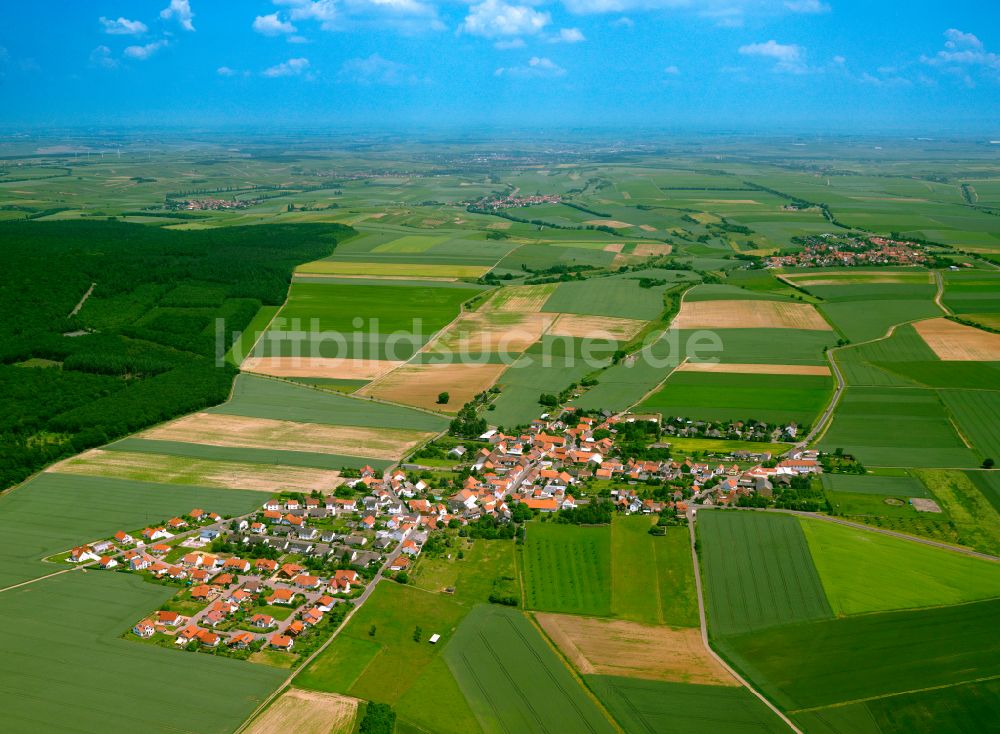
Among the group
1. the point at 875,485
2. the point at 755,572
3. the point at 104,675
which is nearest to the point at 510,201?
the point at 875,485

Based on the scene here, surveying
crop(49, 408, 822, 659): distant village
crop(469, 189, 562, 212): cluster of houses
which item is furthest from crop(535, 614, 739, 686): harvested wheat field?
crop(469, 189, 562, 212): cluster of houses

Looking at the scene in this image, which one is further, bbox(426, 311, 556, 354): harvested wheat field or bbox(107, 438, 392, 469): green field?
bbox(426, 311, 556, 354): harvested wheat field

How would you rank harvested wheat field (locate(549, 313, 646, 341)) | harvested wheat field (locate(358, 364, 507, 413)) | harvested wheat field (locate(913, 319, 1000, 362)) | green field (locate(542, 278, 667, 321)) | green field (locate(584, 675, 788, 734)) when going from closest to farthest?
green field (locate(584, 675, 788, 734)) → harvested wheat field (locate(358, 364, 507, 413)) → harvested wheat field (locate(913, 319, 1000, 362)) → harvested wheat field (locate(549, 313, 646, 341)) → green field (locate(542, 278, 667, 321))

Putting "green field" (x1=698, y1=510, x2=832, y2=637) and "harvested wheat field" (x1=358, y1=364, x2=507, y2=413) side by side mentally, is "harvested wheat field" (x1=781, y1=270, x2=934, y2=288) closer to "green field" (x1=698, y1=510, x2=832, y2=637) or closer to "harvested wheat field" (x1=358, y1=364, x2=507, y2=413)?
"harvested wheat field" (x1=358, y1=364, x2=507, y2=413)

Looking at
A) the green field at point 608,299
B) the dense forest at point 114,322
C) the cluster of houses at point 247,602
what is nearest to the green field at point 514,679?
the cluster of houses at point 247,602

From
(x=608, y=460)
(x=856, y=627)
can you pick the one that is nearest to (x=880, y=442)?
(x=608, y=460)

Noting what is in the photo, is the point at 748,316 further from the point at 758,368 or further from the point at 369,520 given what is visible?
the point at 369,520

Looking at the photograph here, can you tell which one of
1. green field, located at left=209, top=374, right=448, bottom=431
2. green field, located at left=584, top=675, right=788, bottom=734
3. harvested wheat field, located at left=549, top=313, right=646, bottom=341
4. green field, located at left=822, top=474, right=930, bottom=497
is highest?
harvested wheat field, located at left=549, top=313, right=646, bottom=341

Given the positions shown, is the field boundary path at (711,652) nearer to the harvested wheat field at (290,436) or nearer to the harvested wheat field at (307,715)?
the harvested wheat field at (307,715)
